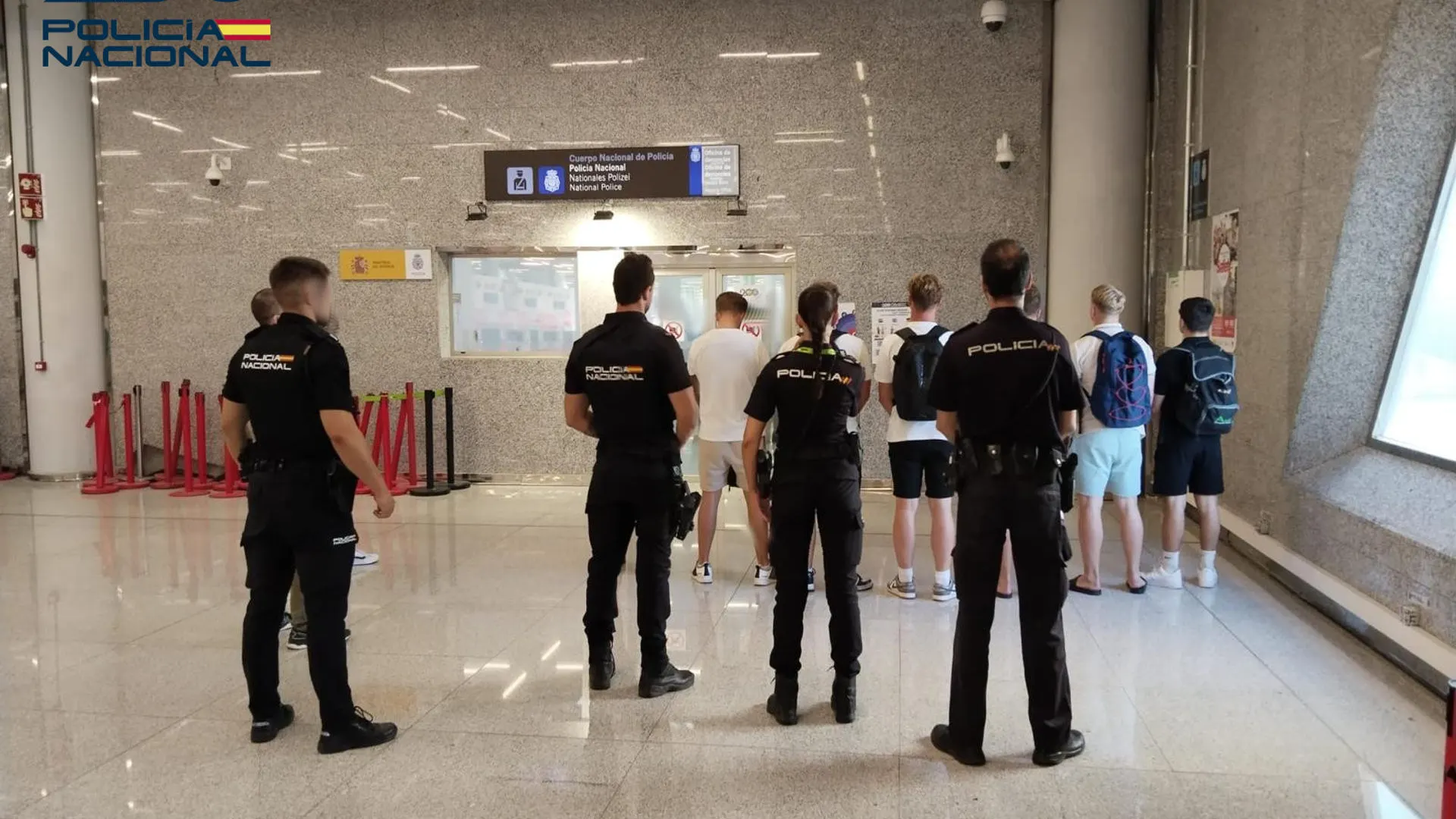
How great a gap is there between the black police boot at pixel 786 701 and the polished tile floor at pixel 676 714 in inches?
2.4

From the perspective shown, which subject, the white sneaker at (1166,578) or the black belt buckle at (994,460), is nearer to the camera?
the black belt buckle at (994,460)

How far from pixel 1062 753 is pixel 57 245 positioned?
10095mm

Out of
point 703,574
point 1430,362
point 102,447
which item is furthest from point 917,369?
point 102,447

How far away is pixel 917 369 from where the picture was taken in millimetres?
4625

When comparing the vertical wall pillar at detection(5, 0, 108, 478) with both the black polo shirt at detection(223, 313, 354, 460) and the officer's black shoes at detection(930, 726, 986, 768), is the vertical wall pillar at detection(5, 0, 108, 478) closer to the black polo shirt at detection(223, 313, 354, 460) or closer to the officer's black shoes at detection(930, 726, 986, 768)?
the black polo shirt at detection(223, 313, 354, 460)

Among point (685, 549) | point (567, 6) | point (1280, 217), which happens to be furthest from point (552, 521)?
point (1280, 217)

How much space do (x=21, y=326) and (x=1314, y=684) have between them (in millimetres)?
11099

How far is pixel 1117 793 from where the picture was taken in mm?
2928

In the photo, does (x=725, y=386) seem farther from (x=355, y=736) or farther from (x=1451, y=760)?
(x=1451, y=760)

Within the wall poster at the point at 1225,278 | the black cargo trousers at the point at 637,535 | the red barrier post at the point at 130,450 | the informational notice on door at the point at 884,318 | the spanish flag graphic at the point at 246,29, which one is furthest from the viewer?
the spanish flag graphic at the point at 246,29

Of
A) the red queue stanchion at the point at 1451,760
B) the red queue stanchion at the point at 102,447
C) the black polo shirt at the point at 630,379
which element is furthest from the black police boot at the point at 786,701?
the red queue stanchion at the point at 102,447

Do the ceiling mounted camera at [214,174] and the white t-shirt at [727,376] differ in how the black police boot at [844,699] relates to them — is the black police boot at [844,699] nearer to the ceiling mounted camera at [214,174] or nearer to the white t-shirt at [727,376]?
the white t-shirt at [727,376]

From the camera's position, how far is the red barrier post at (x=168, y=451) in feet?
28.5

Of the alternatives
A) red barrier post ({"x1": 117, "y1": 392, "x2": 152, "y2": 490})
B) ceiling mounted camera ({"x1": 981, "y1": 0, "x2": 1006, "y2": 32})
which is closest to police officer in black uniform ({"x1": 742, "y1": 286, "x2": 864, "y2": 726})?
ceiling mounted camera ({"x1": 981, "y1": 0, "x2": 1006, "y2": 32})
